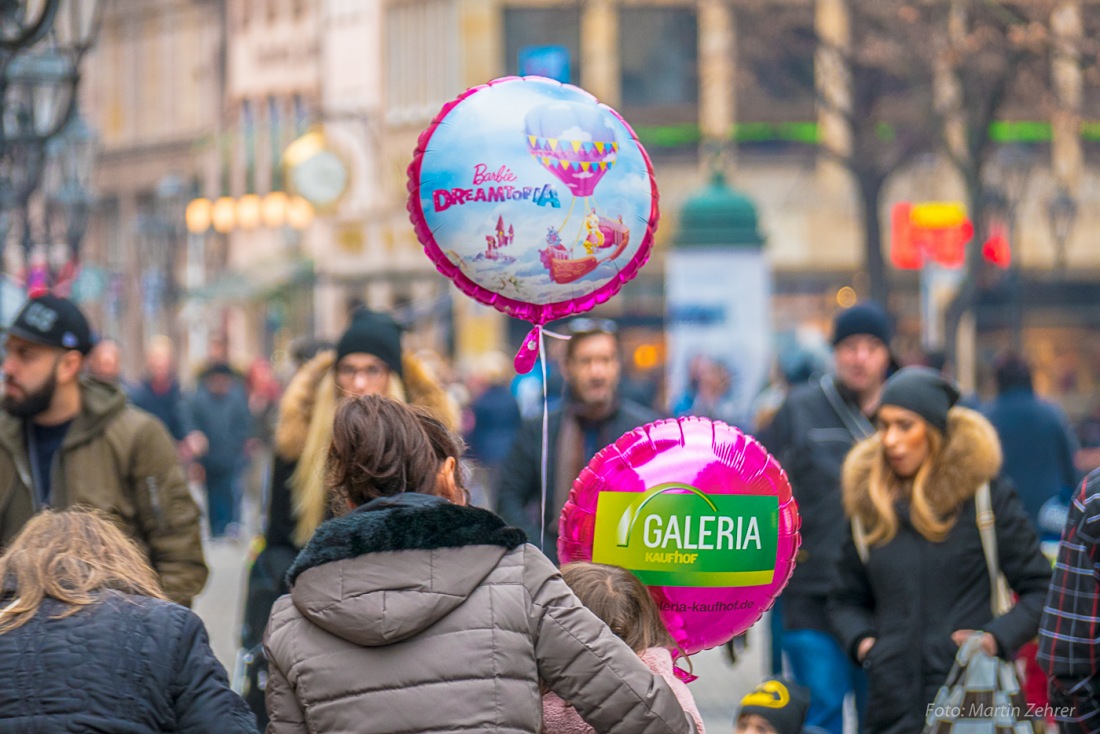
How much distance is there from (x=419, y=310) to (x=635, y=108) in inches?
235

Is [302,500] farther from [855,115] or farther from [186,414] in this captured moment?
[855,115]

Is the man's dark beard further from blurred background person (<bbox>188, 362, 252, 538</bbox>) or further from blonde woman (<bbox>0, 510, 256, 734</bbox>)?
blurred background person (<bbox>188, 362, 252, 538</bbox>)

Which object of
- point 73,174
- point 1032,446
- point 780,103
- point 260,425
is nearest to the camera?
point 1032,446

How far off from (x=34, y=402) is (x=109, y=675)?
8.42 ft

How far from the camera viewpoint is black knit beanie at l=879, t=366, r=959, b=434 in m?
6.26

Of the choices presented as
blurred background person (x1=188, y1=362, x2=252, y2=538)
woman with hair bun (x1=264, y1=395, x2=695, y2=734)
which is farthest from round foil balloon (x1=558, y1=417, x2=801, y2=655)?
blurred background person (x1=188, y1=362, x2=252, y2=538)

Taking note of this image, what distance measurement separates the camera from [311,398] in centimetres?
667

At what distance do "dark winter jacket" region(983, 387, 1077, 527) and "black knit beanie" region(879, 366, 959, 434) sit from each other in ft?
14.0

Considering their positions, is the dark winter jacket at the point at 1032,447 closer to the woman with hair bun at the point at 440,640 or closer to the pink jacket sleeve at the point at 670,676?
the pink jacket sleeve at the point at 670,676

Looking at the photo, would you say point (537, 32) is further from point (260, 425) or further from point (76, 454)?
point (76, 454)

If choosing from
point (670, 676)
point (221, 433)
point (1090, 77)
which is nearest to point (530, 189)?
point (670, 676)

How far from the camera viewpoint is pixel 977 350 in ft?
126

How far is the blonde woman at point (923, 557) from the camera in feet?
19.9

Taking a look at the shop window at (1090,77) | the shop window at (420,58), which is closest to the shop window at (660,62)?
the shop window at (420,58)
